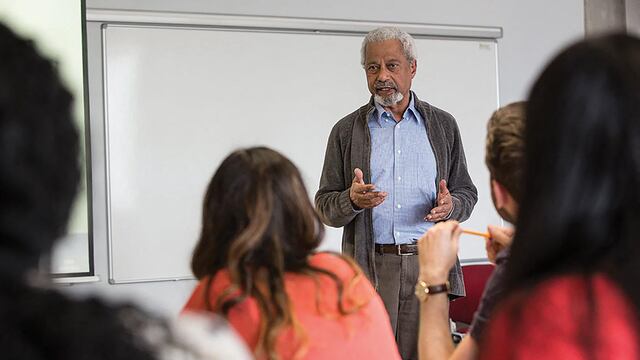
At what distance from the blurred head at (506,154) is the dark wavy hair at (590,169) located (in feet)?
1.61

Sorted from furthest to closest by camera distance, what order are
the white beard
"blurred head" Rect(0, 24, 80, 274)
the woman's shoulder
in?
1. the white beard
2. the woman's shoulder
3. "blurred head" Rect(0, 24, 80, 274)

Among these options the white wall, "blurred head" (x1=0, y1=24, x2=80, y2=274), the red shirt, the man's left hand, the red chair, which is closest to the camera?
"blurred head" (x1=0, y1=24, x2=80, y2=274)

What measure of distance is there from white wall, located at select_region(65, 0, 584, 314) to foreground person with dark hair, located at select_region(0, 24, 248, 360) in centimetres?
299

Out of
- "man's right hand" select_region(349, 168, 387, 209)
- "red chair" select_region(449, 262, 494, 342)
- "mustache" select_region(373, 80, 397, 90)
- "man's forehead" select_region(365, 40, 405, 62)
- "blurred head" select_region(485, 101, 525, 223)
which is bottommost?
"red chair" select_region(449, 262, 494, 342)

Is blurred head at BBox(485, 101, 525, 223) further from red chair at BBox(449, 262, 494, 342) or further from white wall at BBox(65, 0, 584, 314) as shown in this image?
white wall at BBox(65, 0, 584, 314)

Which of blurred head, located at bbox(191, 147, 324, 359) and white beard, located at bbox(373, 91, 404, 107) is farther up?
white beard, located at bbox(373, 91, 404, 107)

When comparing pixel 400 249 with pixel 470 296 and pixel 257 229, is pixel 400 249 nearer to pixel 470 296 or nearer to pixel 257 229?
pixel 470 296

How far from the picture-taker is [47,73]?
2.29 ft

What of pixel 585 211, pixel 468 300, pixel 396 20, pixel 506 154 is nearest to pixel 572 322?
pixel 585 211

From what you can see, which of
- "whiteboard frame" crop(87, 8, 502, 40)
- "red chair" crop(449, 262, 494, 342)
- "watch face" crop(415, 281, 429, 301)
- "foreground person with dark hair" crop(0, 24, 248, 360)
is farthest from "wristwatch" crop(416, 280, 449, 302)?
"whiteboard frame" crop(87, 8, 502, 40)

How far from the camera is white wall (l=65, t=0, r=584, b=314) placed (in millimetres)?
3830

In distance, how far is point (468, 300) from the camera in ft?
11.6

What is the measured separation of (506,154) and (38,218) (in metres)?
1.01

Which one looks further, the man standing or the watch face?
the man standing
